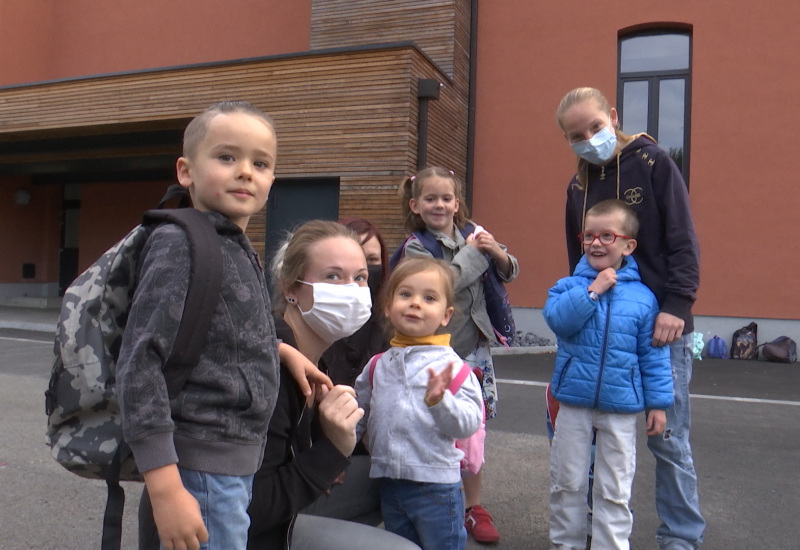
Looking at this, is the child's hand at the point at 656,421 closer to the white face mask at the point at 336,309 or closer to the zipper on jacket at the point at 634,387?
the zipper on jacket at the point at 634,387

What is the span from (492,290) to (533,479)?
1575mm

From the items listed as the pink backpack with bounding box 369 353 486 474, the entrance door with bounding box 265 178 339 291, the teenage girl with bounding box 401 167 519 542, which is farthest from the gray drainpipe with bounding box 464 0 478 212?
the pink backpack with bounding box 369 353 486 474

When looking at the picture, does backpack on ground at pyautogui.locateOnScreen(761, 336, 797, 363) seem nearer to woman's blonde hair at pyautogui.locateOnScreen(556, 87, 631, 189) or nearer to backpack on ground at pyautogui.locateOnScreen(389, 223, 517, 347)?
backpack on ground at pyautogui.locateOnScreen(389, 223, 517, 347)

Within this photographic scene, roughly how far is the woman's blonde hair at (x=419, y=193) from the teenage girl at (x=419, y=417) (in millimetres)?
908

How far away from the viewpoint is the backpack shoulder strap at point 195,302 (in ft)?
4.61

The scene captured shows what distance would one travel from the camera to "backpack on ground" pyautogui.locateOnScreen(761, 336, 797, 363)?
1005 cm

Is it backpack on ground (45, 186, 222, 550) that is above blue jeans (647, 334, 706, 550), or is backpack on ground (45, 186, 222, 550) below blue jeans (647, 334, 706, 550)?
above

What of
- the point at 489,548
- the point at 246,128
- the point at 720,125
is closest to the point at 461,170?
the point at 720,125

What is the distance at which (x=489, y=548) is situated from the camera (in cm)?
317

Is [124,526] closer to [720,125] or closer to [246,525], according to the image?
[246,525]

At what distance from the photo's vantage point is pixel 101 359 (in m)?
1.41

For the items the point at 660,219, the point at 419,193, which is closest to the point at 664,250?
the point at 660,219

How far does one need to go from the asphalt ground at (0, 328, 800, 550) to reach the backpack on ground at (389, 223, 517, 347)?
1033mm

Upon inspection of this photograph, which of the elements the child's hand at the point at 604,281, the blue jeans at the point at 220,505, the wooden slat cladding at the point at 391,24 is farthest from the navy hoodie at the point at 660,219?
the wooden slat cladding at the point at 391,24
